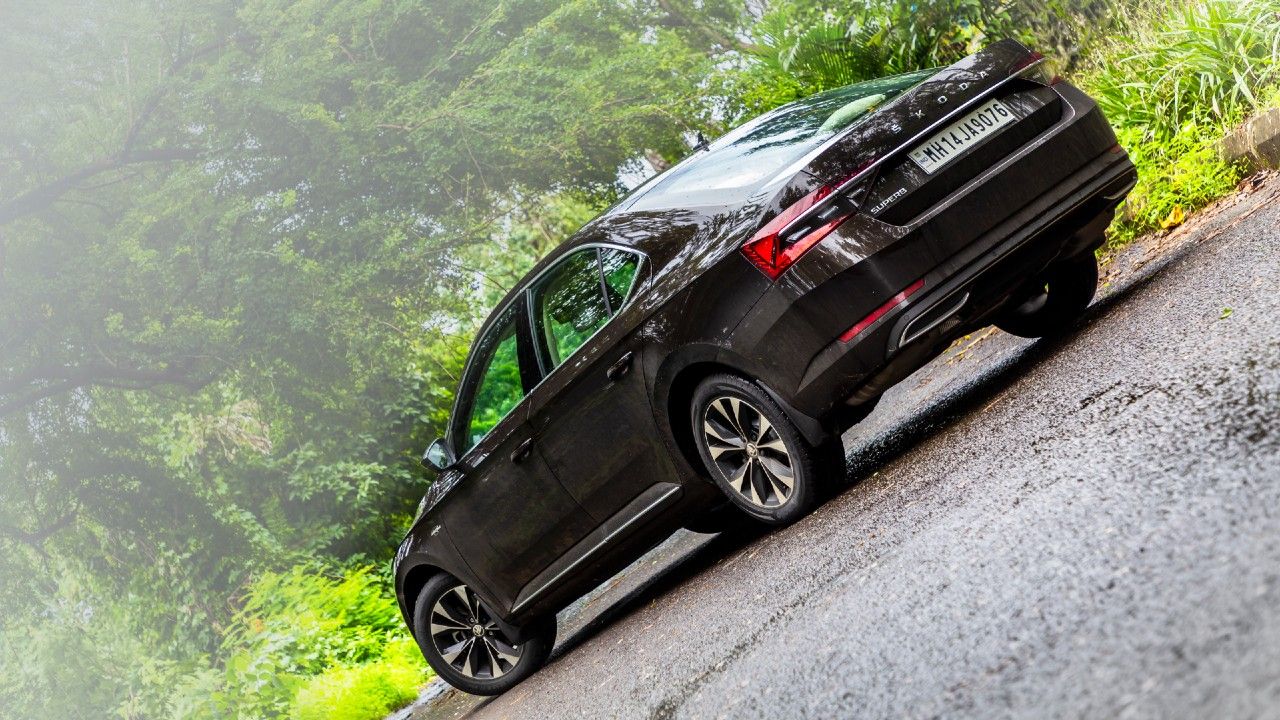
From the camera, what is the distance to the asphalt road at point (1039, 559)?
288 centimetres

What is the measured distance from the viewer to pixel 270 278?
56.9 feet

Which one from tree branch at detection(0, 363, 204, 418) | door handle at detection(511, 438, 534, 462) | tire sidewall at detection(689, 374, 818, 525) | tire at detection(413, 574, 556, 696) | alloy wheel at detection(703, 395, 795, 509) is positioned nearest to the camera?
tire sidewall at detection(689, 374, 818, 525)

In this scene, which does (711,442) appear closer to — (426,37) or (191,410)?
(191,410)

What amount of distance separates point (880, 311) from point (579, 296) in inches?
65.3

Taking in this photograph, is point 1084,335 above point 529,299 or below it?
below

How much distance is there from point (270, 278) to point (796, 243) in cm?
1351

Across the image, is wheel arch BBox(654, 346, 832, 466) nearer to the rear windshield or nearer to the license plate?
the rear windshield

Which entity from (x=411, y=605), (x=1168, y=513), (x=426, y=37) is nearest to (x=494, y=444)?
(x=411, y=605)

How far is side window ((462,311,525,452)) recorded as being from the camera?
6496 mm

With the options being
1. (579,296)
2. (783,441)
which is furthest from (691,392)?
(579,296)

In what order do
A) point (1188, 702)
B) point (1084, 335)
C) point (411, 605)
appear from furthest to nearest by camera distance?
point (411, 605) → point (1084, 335) → point (1188, 702)

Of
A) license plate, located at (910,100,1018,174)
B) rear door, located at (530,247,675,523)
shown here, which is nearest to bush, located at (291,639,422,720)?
rear door, located at (530,247,675,523)

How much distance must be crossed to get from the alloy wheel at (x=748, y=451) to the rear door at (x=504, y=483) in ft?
2.98

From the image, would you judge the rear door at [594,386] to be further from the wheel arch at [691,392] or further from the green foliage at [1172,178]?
the green foliage at [1172,178]
